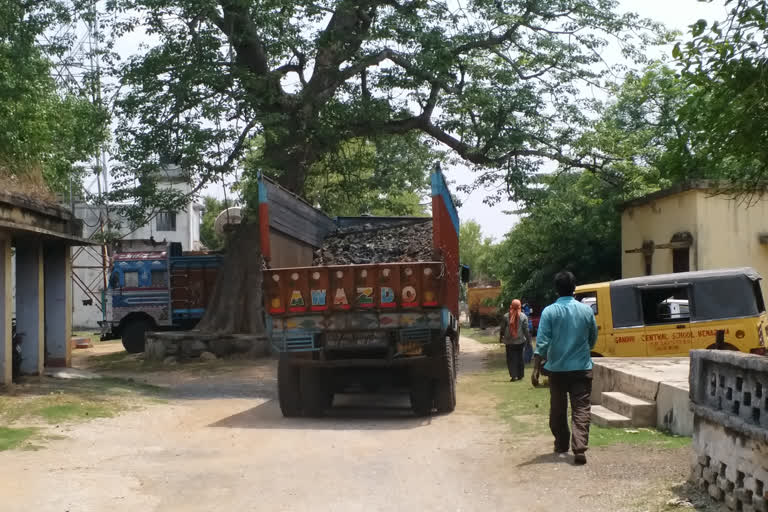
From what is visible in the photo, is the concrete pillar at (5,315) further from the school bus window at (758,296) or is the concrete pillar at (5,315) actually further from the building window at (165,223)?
the building window at (165,223)

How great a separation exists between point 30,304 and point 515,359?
8.62m

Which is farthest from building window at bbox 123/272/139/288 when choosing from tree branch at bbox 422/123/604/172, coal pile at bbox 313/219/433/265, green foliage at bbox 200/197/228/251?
green foliage at bbox 200/197/228/251

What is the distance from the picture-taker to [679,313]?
14.2 m

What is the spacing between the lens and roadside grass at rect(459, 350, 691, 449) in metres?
8.70

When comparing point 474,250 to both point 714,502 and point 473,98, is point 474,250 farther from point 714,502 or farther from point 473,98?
point 714,502

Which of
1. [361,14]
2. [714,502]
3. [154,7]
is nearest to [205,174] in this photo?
[154,7]

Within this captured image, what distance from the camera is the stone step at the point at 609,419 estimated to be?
9492 mm

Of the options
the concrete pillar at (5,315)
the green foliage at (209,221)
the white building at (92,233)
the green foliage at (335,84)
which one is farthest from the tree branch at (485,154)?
the green foliage at (209,221)

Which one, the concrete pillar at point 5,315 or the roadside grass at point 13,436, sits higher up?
the concrete pillar at point 5,315

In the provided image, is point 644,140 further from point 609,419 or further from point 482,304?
point 482,304

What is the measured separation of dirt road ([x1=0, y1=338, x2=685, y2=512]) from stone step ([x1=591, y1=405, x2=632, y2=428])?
2.14ft

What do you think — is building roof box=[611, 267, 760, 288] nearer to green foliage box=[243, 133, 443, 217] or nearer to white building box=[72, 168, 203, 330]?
green foliage box=[243, 133, 443, 217]

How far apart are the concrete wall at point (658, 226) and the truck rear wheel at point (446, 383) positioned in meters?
8.91

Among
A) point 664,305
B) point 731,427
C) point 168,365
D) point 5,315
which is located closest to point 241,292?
point 168,365
